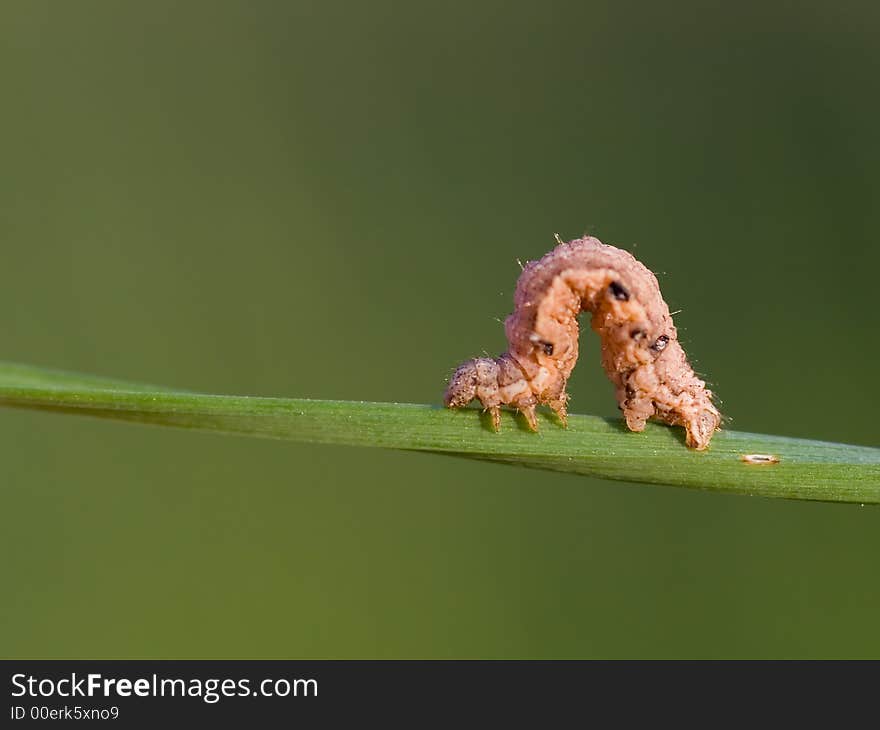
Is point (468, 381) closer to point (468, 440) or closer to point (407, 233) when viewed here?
point (468, 440)

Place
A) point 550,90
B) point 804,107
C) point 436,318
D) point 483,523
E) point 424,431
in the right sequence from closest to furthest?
point 424,431 < point 483,523 < point 436,318 < point 804,107 < point 550,90

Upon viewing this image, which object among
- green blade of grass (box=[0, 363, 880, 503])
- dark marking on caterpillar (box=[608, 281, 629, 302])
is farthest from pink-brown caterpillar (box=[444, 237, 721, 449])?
green blade of grass (box=[0, 363, 880, 503])

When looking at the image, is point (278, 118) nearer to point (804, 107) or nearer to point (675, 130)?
point (675, 130)

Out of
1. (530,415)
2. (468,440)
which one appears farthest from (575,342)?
(468,440)

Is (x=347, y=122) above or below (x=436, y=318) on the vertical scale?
above

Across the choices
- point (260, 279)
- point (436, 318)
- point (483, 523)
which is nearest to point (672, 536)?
point (483, 523)

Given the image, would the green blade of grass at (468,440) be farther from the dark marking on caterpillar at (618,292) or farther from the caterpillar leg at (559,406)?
the dark marking on caterpillar at (618,292)
